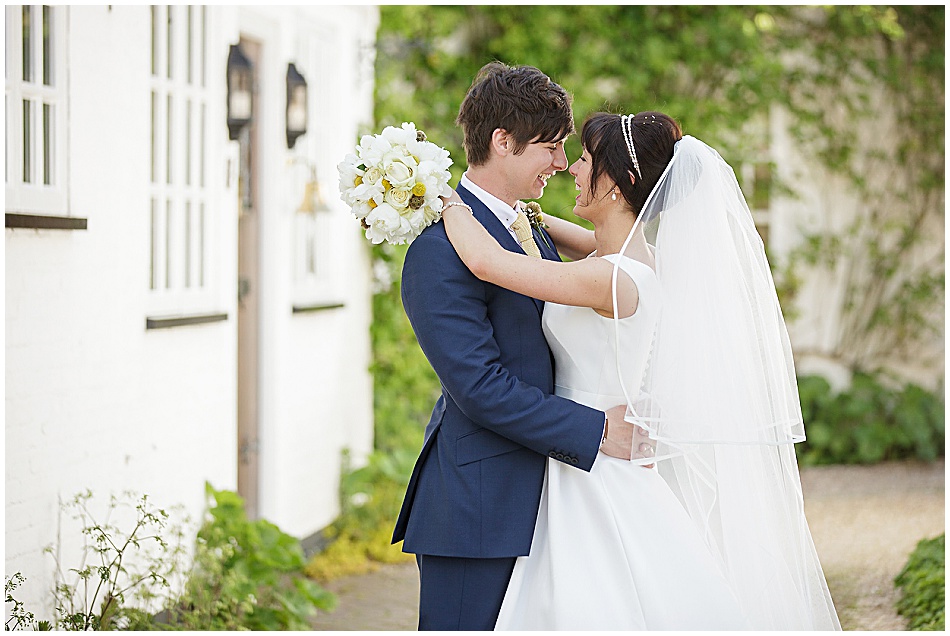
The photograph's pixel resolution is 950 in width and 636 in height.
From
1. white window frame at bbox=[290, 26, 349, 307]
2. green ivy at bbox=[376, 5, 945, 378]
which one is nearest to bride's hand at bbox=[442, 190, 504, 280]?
white window frame at bbox=[290, 26, 349, 307]

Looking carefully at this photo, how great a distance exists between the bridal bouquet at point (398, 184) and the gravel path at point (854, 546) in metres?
2.77

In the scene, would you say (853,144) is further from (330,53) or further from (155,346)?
(155,346)

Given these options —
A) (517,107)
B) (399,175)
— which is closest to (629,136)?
(517,107)

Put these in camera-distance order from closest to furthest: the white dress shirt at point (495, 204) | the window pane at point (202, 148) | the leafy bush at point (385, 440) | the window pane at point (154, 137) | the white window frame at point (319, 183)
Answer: the white dress shirt at point (495, 204) < the window pane at point (154, 137) < the window pane at point (202, 148) < the white window frame at point (319, 183) < the leafy bush at point (385, 440)

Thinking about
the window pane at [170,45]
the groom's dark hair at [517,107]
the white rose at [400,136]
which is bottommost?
the white rose at [400,136]

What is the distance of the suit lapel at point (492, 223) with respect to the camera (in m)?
2.75

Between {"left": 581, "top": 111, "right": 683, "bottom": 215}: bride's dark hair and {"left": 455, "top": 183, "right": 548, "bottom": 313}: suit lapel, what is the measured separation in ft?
0.92

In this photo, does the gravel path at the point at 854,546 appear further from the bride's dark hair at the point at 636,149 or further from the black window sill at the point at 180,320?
the bride's dark hair at the point at 636,149

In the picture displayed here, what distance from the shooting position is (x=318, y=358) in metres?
6.04

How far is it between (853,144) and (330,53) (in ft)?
16.3

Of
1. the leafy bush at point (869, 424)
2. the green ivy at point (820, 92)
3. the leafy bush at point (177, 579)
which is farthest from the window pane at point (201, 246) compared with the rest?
the leafy bush at point (869, 424)

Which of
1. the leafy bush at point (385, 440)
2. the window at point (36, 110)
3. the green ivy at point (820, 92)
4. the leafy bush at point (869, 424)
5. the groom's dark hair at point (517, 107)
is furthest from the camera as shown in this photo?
the green ivy at point (820, 92)

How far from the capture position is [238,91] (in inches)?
194

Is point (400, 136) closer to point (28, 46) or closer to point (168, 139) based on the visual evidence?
point (28, 46)
